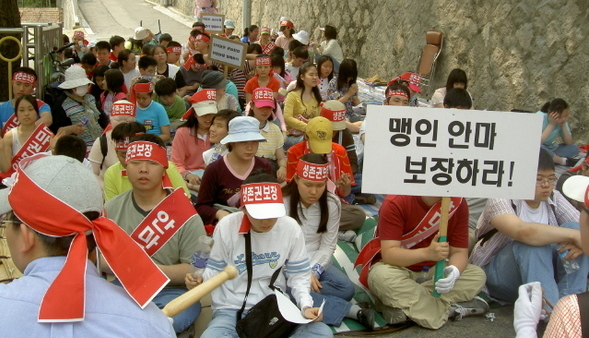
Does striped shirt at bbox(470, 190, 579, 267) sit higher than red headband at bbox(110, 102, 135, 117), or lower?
lower

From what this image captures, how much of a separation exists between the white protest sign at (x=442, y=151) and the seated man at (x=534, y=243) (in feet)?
2.28

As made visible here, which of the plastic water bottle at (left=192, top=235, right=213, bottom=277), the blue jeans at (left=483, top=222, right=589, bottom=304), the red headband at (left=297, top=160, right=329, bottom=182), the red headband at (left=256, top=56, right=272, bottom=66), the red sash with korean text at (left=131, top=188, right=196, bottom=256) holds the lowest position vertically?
the blue jeans at (left=483, top=222, right=589, bottom=304)

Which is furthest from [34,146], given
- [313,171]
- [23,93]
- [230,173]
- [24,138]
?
[313,171]

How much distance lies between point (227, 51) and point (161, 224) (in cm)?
563

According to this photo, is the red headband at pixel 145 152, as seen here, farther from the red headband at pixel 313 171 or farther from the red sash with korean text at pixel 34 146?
the red sash with korean text at pixel 34 146

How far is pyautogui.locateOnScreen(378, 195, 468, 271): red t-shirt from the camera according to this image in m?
4.25

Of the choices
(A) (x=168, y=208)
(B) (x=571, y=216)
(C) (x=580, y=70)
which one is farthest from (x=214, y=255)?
(C) (x=580, y=70)

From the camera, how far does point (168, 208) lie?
382cm

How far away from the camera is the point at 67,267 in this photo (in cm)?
168

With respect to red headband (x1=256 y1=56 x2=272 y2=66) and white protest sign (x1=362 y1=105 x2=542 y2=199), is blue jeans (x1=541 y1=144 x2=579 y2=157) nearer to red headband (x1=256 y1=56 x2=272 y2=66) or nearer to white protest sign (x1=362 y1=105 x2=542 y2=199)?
red headband (x1=256 y1=56 x2=272 y2=66)

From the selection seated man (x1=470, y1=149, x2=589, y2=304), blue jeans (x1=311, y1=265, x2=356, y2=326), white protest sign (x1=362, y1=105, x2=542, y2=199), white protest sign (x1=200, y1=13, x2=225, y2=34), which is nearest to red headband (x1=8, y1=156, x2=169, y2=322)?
white protest sign (x1=362, y1=105, x2=542, y2=199)

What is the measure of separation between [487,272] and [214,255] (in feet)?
7.29

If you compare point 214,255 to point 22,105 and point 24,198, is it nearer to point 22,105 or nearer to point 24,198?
point 24,198

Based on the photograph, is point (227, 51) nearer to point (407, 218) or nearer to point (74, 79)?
point (74, 79)
